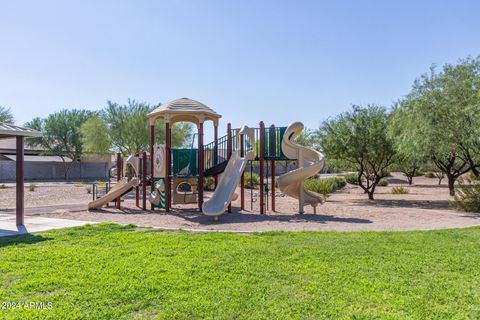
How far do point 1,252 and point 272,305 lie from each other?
4990 millimetres

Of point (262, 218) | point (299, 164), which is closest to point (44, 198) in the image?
point (262, 218)

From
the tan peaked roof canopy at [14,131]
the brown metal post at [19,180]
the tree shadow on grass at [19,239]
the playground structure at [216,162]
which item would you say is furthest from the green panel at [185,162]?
the tree shadow on grass at [19,239]

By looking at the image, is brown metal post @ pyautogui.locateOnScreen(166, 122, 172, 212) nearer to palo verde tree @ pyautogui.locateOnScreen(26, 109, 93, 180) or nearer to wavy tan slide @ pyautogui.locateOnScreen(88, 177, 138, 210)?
wavy tan slide @ pyautogui.locateOnScreen(88, 177, 138, 210)

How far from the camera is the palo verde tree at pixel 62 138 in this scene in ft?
156

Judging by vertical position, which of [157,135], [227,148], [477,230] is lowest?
[477,230]

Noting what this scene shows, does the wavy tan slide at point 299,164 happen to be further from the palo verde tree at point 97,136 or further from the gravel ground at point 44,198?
the palo verde tree at point 97,136

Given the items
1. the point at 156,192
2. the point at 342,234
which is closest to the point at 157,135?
the point at 156,192

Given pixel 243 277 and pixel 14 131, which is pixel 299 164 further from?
pixel 243 277

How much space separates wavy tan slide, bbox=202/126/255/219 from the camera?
474 inches

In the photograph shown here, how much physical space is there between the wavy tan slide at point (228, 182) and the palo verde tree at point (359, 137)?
7465 mm

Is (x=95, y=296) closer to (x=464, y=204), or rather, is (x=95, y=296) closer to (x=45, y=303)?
(x=45, y=303)

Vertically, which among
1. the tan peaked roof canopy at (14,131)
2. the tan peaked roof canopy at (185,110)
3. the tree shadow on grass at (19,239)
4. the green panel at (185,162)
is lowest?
the tree shadow on grass at (19,239)

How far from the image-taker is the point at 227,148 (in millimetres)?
15281

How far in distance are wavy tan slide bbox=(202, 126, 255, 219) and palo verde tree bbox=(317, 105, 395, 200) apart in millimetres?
7465
